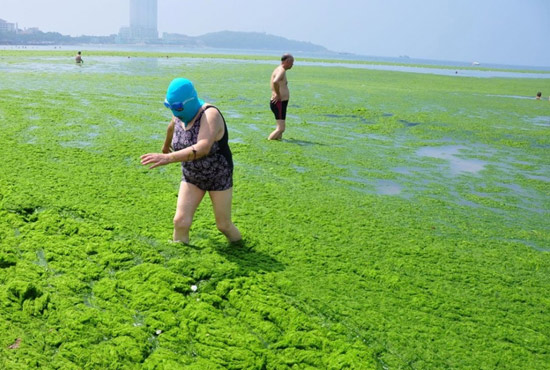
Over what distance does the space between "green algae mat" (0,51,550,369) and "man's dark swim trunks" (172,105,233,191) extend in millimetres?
637

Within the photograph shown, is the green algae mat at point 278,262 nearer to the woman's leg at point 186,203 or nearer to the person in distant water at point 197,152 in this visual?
the woman's leg at point 186,203

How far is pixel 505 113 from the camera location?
16.0m

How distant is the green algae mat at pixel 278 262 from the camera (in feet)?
9.57

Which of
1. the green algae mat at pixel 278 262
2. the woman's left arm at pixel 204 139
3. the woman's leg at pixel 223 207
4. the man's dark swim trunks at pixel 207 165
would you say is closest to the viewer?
the green algae mat at pixel 278 262

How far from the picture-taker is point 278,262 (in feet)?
13.4

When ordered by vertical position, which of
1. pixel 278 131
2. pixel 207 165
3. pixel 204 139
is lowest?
pixel 278 131

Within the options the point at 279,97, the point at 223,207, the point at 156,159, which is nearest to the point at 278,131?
the point at 279,97

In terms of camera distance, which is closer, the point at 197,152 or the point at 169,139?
the point at 197,152

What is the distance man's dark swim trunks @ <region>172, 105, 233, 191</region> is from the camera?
388cm

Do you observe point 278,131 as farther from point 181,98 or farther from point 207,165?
point 181,98

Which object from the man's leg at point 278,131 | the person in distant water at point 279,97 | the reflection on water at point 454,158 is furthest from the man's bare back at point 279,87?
the reflection on water at point 454,158

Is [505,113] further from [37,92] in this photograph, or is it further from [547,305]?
[37,92]

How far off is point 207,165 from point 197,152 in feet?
0.96

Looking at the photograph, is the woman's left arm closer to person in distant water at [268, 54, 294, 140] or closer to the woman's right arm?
the woman's right arm
